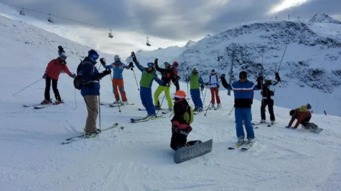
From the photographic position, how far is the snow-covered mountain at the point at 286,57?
84375 mm

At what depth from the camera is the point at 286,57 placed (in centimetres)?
10081

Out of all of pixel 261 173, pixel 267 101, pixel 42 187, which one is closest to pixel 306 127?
pixel 267 101

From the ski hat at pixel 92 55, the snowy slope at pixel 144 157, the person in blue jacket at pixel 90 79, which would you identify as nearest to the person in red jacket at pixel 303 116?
the snowy slope at pixel 144 157

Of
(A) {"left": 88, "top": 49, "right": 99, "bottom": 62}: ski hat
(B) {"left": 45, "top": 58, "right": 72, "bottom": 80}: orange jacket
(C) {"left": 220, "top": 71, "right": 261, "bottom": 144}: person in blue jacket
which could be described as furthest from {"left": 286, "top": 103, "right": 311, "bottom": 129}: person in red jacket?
(B) {"left": 45, "top": 58, "right": 72, "bottom": 80}: orange jacket

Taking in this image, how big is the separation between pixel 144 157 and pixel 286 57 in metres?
100

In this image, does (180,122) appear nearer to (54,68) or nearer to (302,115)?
(302,115)

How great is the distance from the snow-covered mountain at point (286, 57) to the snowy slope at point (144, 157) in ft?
211

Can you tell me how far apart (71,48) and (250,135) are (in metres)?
40.7

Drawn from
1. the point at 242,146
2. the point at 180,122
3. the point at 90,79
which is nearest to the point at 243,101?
the point at 242,146

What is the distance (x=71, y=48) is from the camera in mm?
45531

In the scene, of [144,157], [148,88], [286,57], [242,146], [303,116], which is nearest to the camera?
[144,157]

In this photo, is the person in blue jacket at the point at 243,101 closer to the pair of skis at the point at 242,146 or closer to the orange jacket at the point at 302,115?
the pair of skis at the point at 242,146

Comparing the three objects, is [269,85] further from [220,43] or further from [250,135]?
[220,43]

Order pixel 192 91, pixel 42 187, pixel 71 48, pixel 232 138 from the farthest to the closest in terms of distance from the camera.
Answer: pixel 71 48
pixel 192 91
pixel 232 138
pixel 42 187
